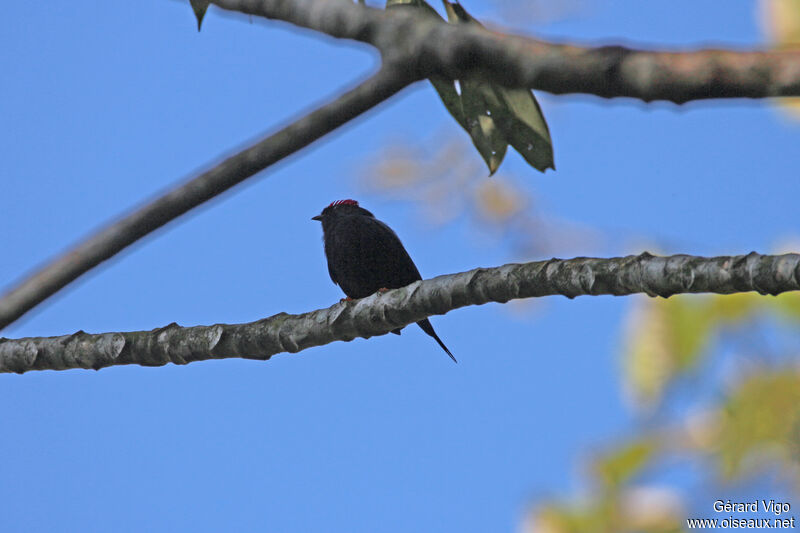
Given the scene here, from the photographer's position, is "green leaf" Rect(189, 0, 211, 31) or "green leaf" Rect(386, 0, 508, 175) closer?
"green leaf" Rect(189, 0, 211, 31)

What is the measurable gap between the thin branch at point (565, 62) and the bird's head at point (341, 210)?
4.85 metres

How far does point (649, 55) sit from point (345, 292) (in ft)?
15.9

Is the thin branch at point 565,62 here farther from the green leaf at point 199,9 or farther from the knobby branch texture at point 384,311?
the knobby branch texture at point 384,311

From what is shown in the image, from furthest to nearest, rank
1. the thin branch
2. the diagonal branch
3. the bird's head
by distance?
the bird's head
the diagonal branch
the thin branch

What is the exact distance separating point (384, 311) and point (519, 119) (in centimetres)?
102

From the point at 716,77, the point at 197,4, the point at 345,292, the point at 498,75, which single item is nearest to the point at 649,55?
the point at 716,77

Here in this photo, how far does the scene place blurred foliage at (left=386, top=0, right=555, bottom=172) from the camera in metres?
2.45

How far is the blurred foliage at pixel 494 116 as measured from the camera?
8.04ft

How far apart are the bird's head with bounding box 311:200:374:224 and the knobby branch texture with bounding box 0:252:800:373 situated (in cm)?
309

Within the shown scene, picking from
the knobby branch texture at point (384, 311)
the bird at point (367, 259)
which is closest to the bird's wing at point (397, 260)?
the bird at point (367, 259)

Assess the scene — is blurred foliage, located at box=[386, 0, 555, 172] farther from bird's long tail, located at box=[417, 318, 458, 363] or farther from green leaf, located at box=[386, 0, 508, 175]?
bird's long tail, located at box=[417, 318, 458, 363]

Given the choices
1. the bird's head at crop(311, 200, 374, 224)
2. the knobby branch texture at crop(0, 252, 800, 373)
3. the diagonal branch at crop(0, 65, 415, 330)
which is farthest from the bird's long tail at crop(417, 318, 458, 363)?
the diagonal branch at crop(0, 65, 415, 330)

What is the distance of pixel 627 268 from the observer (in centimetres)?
260

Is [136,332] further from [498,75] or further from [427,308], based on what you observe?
[498,75]
